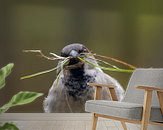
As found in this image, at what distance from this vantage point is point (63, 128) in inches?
163

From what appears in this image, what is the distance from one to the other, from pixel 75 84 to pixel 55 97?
0.36 metres

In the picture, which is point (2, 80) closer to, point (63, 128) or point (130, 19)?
point (63, 128)

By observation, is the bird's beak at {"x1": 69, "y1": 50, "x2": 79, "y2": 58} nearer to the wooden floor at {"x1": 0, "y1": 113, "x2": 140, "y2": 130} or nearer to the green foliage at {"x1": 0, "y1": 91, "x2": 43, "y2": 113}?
the wooden floor at {"x1": 0, "y1": 113, "x2": 140, "y2": 130}

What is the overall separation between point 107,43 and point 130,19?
525 millimetres

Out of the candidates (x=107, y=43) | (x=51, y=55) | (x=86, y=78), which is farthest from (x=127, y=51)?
(x=51, y=55)

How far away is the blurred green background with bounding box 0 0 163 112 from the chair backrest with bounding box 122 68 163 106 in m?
1.17

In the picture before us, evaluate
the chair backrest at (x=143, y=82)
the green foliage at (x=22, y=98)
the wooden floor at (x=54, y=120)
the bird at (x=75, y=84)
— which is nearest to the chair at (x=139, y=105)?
the chair backrest at (x=143, y=82)

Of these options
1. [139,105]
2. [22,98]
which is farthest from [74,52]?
[22,98]

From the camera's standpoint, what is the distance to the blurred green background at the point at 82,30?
188 inches

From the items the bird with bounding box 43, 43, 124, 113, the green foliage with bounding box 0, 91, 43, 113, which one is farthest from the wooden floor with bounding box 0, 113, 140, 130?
the green foliage with bounding box 0, 91, 43, 113

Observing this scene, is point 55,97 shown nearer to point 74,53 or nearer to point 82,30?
point 74,53

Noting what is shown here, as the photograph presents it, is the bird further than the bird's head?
No

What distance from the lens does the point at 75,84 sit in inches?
185

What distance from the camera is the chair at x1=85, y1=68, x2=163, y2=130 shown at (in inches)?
105
